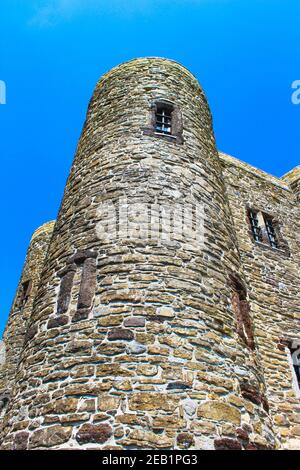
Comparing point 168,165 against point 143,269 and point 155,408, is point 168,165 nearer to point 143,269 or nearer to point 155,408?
point 143,269

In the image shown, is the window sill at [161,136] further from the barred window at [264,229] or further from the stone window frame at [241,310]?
the barred window at [264,229]

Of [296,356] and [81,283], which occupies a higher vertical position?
[296,356]

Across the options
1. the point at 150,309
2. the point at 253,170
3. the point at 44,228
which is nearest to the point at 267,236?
the point at 253,170

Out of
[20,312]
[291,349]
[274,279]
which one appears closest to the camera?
[291,349]

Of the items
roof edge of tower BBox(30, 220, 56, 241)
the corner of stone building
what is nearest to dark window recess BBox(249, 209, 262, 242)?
the corner of stone building

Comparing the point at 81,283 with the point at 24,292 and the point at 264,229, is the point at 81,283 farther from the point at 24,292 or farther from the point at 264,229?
the point at 24,292

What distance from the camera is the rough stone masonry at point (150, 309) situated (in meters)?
4.43

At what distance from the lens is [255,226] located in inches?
448

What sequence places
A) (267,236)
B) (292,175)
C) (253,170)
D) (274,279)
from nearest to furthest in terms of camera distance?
(274,279), (267,236), (253,170), (292,175)

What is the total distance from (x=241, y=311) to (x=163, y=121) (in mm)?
4503

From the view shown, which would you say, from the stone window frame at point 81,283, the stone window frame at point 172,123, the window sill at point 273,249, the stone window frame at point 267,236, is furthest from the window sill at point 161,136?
the window sill at point 273,249

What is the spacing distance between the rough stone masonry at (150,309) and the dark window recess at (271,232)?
1.77 metres

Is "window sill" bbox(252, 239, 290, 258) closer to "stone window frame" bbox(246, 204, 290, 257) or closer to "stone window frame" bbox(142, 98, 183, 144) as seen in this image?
"stone window frame" bbox(246, 204, 290, 257)
